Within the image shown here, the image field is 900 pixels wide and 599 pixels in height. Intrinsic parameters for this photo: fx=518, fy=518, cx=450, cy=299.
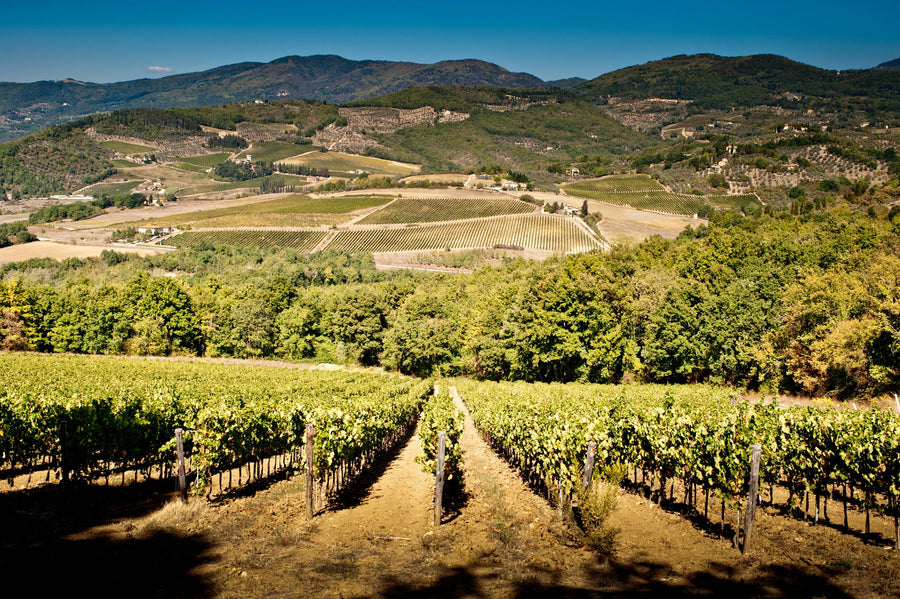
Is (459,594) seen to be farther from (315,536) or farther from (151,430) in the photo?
(151,430)

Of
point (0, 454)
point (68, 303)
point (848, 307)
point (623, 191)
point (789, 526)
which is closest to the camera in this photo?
point (789, 526)

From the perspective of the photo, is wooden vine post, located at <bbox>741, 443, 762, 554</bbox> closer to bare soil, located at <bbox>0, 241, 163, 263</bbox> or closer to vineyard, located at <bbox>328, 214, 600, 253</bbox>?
vineyard, located at <bbox>328, 214, 600, 253</bbox>

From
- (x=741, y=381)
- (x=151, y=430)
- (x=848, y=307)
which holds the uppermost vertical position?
(x=848, y=307)

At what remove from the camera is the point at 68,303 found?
66000 mm

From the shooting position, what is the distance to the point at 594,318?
41.6m

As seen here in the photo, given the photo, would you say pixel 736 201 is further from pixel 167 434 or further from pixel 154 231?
pixel 154 231

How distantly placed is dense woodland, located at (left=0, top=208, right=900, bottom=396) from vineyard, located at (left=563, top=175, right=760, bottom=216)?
65641 millimetres

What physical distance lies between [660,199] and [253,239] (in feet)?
421

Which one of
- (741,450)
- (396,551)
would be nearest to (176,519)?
(396,551)

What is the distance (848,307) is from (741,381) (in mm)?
8781

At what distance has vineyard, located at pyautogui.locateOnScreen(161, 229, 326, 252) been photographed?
140 m

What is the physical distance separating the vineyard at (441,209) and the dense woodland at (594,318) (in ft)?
240

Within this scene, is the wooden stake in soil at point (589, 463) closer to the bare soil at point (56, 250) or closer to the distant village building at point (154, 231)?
the bare soil at point (56, 250)

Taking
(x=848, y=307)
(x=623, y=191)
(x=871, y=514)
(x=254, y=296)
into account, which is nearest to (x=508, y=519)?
(x=871, y=514)
